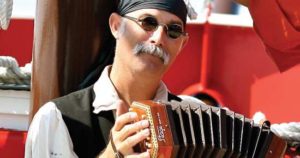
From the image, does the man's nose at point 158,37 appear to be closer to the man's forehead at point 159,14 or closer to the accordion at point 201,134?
the man's forehead at point 159,14

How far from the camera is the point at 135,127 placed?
1343 mm

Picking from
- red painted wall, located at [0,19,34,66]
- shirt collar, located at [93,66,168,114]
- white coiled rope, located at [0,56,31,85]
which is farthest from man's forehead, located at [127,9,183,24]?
red painted wall, located at [0,19,34,66]

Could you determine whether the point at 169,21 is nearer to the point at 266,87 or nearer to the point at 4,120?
the point at 4,120

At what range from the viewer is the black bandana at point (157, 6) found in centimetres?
162

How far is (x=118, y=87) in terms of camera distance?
66.2 inches

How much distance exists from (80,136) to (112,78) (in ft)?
0.63

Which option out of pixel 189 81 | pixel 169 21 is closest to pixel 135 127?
pixel 169 21

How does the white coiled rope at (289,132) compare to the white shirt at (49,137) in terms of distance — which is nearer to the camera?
the white shirt at (49,137)

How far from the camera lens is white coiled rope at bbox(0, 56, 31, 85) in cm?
203

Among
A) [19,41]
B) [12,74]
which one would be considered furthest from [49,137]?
[19,41]

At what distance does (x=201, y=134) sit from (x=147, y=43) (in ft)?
0.96

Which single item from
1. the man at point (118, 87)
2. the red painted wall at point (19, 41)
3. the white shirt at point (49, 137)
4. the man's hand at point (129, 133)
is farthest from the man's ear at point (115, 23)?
the red painted wall at point (19, 41)

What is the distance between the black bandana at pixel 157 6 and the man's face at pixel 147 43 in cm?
1

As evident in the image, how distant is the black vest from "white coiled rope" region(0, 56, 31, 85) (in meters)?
0.45
